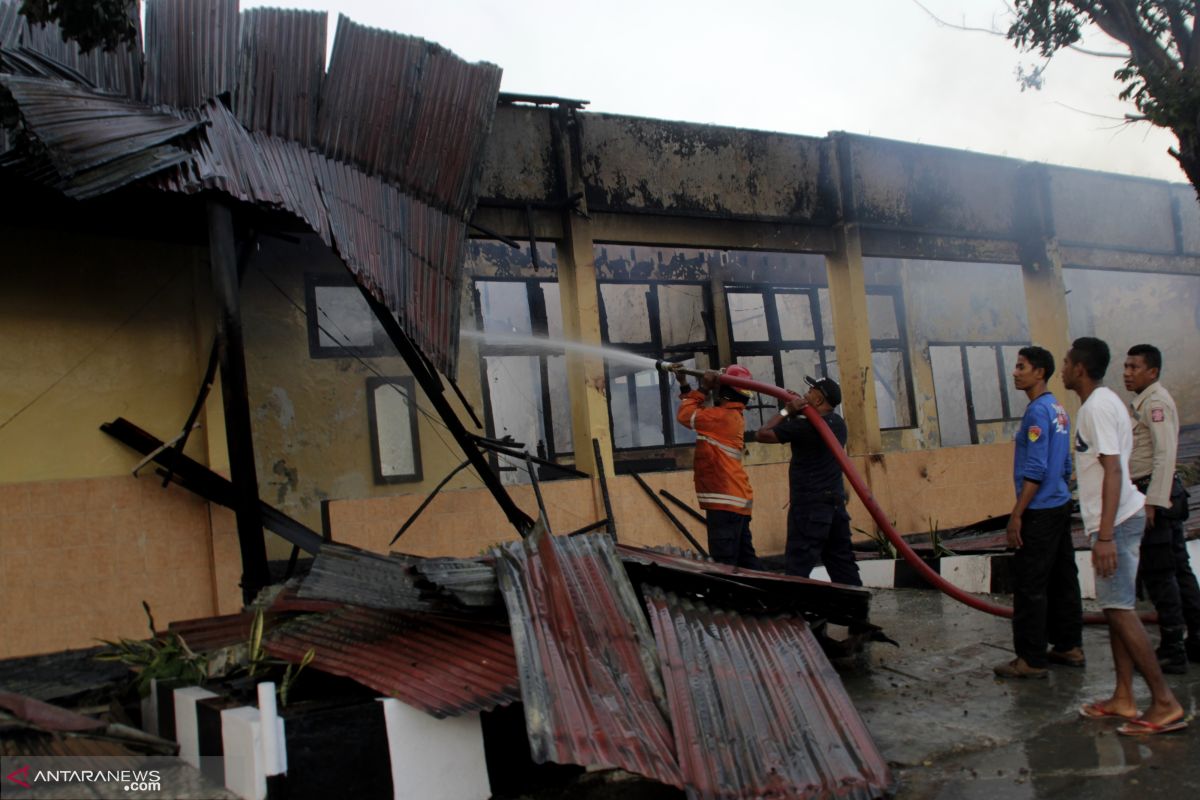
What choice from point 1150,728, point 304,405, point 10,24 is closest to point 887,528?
point 1150,728

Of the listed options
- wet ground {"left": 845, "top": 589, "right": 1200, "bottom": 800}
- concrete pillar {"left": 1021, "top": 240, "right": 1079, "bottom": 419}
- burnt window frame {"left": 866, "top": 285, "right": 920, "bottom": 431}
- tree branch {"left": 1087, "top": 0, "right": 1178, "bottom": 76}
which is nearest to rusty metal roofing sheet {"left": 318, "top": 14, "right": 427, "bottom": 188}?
wet ground {"left": 845, "top": 589, "right": 1200, "bottom": 800}

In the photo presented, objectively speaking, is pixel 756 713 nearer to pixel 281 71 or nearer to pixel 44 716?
pixel 44 716

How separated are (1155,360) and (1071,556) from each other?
1.14 meters

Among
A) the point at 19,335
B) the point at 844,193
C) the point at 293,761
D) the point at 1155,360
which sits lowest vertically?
the point at 293,761

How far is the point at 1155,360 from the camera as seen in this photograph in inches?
196

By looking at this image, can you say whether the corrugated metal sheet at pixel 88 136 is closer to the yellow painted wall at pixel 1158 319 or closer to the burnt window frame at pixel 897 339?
the burnt window frame at pixel 897 339

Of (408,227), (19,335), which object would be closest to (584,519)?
(408,227)

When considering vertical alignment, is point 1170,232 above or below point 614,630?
above

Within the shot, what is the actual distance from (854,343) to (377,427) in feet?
16.9

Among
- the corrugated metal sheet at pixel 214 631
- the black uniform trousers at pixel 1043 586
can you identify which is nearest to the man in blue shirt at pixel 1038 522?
the black uniform trousers at pixel 1043 586

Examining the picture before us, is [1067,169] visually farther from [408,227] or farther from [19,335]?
[19,335]

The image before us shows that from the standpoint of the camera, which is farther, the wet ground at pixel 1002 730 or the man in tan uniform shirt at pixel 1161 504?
the man in tan uniform shirt at pixel 1161 504

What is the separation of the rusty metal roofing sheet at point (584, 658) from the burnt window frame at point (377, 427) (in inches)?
175

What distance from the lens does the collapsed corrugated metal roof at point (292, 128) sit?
4840 mm
